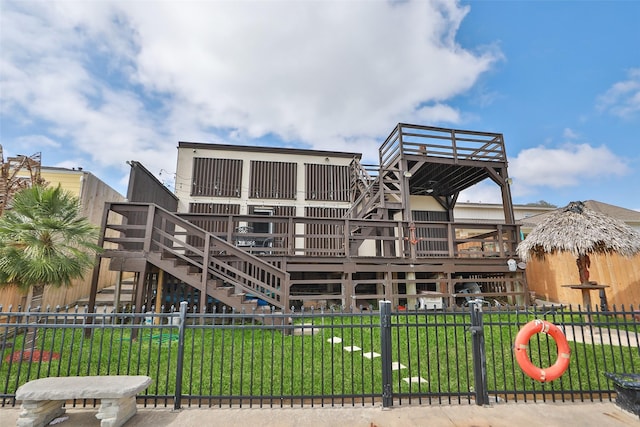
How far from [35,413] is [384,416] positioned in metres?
3.56

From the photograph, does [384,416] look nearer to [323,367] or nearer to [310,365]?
[323,367]

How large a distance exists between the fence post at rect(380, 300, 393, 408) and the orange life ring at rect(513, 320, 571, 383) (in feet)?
4.70

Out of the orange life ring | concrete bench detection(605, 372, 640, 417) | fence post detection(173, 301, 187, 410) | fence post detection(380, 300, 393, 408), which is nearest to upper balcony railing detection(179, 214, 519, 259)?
fence post detection(173, 301, 187, 410)

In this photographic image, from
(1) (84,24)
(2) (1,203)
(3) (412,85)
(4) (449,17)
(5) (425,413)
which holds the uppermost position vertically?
(4) (449,17)

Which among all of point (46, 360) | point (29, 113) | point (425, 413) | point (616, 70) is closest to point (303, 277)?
point (46, 360)

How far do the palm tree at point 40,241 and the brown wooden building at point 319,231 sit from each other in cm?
131

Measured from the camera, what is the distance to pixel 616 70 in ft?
35.8

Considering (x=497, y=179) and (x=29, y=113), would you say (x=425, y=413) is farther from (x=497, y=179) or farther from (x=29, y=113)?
(x=29, y=113)

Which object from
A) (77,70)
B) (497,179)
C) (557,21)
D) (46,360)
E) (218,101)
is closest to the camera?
(46,360)

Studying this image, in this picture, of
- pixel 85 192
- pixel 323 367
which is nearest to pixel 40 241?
pixel 323 367

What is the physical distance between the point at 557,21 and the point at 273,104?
9.47 metres

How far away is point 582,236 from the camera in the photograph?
720cm

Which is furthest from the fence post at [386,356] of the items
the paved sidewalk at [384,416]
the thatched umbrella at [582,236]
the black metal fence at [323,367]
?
the thatched umbrella at [582,236]

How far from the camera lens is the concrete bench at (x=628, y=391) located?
126 inches
